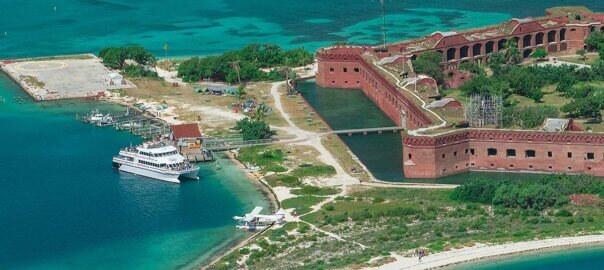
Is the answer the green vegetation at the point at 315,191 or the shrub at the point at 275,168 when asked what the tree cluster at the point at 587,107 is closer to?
the green vegetation at the point at 315,191

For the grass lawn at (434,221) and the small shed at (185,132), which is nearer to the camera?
the grass lawn at (434,221)

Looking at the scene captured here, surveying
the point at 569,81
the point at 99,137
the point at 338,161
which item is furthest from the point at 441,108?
the point at 99,137

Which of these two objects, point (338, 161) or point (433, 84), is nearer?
point (338, 161)

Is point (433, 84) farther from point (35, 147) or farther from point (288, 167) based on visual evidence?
point (35, 147)

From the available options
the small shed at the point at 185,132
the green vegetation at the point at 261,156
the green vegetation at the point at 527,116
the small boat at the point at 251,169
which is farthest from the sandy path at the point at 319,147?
the green vegetation at the point at 527,116

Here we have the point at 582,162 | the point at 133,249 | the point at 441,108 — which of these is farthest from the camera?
the point at 441,108

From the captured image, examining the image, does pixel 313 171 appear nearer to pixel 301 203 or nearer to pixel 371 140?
pixel 301 203

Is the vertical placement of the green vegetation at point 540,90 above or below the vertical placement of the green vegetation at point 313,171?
above

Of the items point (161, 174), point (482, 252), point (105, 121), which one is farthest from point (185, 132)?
point (482, 252)

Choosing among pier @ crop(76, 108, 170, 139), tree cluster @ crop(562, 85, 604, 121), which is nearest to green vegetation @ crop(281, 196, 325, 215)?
pier @ crop(76, 108, 170, 139)
